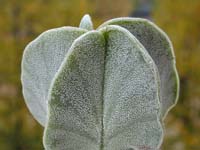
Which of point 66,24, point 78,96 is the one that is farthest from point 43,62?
point 66,24

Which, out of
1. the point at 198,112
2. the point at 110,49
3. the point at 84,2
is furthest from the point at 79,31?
the point at 198,112

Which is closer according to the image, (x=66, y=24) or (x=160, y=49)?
(x=160, y=49)

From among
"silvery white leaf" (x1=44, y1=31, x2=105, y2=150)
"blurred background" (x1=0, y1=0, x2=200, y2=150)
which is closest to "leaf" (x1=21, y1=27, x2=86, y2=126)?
"silvery white leaf" (x1=44, y1=31, x2=105, y2=150)

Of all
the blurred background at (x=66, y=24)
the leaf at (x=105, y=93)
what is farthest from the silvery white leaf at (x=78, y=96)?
the blurred background at (x=66, y=24)

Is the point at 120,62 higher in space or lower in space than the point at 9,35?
higher

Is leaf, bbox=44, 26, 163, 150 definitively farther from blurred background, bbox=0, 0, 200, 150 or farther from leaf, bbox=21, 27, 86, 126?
blurred background, bbox=0, 0, 200, 150

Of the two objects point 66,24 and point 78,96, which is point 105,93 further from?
point 66,24

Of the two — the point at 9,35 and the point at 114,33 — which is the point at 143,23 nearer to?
the point at 114,33
